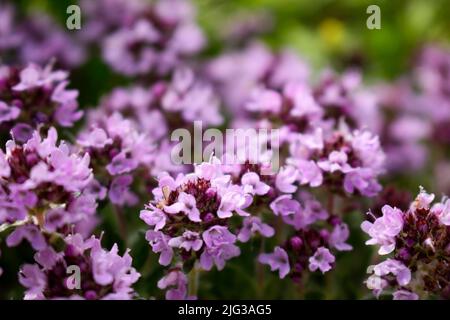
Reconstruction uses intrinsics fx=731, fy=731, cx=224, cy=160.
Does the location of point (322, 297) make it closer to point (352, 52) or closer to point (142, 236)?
point (142, 236)

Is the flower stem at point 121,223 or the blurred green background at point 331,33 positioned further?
the blurred green background at point 331,33

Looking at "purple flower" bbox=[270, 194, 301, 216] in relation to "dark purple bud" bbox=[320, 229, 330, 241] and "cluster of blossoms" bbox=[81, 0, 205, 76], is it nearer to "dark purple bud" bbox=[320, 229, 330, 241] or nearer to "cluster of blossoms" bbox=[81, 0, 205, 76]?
"dark purple bud" bbox=[320, 229, 330, 241]

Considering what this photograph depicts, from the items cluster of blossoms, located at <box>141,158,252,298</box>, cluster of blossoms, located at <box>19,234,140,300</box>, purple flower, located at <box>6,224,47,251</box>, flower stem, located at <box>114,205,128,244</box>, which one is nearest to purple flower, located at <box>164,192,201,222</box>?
cluster of blossoms, located at <box>141,158,252,298</box>

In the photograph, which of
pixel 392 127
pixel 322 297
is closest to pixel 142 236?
pixel 322 297

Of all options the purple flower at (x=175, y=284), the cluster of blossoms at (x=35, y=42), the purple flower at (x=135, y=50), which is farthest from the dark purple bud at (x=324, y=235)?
the cluster of blossoms at (x=35, y=42)

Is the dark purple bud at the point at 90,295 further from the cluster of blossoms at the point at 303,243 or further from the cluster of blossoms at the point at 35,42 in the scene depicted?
the cluster of blossoms at the point at 35,42

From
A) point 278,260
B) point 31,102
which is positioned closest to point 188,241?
point 278,260

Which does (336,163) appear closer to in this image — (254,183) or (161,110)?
(254,183)
